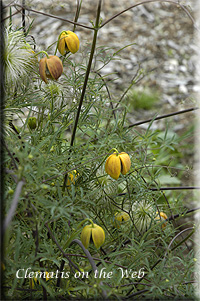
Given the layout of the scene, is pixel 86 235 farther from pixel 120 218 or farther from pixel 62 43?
pixel 62 43

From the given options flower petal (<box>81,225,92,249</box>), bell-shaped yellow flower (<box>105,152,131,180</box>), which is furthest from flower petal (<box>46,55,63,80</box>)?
flower petal (<box>81,225,92,249</box>)

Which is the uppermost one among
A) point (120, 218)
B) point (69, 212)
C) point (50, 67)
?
point (50, 67)

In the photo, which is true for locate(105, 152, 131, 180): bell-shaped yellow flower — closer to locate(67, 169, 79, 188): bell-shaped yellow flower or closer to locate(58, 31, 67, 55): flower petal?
locate(67, 169, 79, 188): bell-shaped yellow flower

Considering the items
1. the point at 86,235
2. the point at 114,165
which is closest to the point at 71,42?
the point at 114,165

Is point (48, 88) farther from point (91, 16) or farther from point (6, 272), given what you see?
point (91, 16)

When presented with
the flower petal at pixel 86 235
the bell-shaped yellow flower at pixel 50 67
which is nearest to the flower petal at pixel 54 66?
the bell-shaped yellow flower at pixel 50 67

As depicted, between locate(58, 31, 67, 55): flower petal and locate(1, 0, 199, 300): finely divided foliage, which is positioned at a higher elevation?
locate(58, 31, 67, 55): flower petal

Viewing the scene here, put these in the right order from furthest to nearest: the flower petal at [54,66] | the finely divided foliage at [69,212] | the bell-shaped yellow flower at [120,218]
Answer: the bell-shaped yellow flower at [120,218] < the flower petal at [54,66] < the finely divided foliage at [69,212]

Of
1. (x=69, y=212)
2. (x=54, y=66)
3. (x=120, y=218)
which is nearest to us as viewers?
(x=69, y=212)

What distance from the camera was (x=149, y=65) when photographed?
110 inches

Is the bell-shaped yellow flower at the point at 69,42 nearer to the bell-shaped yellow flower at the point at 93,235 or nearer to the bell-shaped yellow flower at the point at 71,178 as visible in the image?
the bell-shaped yellow flower at the point at 71,178

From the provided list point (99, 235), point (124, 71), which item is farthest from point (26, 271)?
point (124, 71)

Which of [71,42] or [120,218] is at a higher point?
[71,42]

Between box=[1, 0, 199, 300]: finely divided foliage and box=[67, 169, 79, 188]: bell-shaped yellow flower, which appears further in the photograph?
box=[67, 169, 79, 188]: bell-shaped yellow flower
